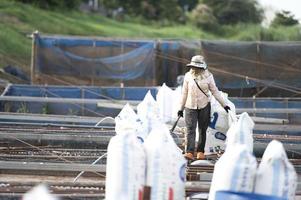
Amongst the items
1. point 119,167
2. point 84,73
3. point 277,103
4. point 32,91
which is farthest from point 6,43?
point 119,167

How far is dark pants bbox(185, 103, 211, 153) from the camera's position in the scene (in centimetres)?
925

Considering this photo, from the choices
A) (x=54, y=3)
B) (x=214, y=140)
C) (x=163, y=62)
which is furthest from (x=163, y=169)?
(x=54, y=3)

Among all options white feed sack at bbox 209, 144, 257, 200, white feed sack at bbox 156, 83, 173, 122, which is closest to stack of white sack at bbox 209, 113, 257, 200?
white feed sack at bbox 209, 144, 257, 200

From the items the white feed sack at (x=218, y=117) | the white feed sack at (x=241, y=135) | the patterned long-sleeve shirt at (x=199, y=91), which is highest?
the patterned long-sleeve shirt at (x=199, y=91)

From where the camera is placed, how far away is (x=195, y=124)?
30.6 ft

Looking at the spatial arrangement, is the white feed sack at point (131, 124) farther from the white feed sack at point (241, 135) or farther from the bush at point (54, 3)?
the bush at point (54, 3)

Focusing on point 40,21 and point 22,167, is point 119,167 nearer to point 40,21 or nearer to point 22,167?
point 22,167

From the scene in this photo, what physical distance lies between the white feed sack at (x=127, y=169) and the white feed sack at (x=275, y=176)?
40.1 inches

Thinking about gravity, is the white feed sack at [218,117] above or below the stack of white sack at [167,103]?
below

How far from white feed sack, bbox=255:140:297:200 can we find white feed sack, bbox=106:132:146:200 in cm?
102

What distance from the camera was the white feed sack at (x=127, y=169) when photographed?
5676 millimetres

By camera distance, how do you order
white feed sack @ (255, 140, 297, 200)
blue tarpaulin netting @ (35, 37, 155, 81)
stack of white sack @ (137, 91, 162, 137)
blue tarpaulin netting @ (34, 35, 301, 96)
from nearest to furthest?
white feed sack @ (255, 140, 297, 200) → stack of white sack @ (137, 91, 162, 137) → blue tarpaulin netting @ (34, 35, 301, 96) → blue tarpaulin netting @ (35, 37, 155, 81)

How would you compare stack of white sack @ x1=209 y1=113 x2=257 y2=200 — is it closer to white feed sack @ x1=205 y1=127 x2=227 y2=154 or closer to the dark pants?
the dark pants

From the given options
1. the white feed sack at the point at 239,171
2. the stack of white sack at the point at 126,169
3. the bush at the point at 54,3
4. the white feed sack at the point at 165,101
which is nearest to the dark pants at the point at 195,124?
the white feed sack at the point at 165,101
